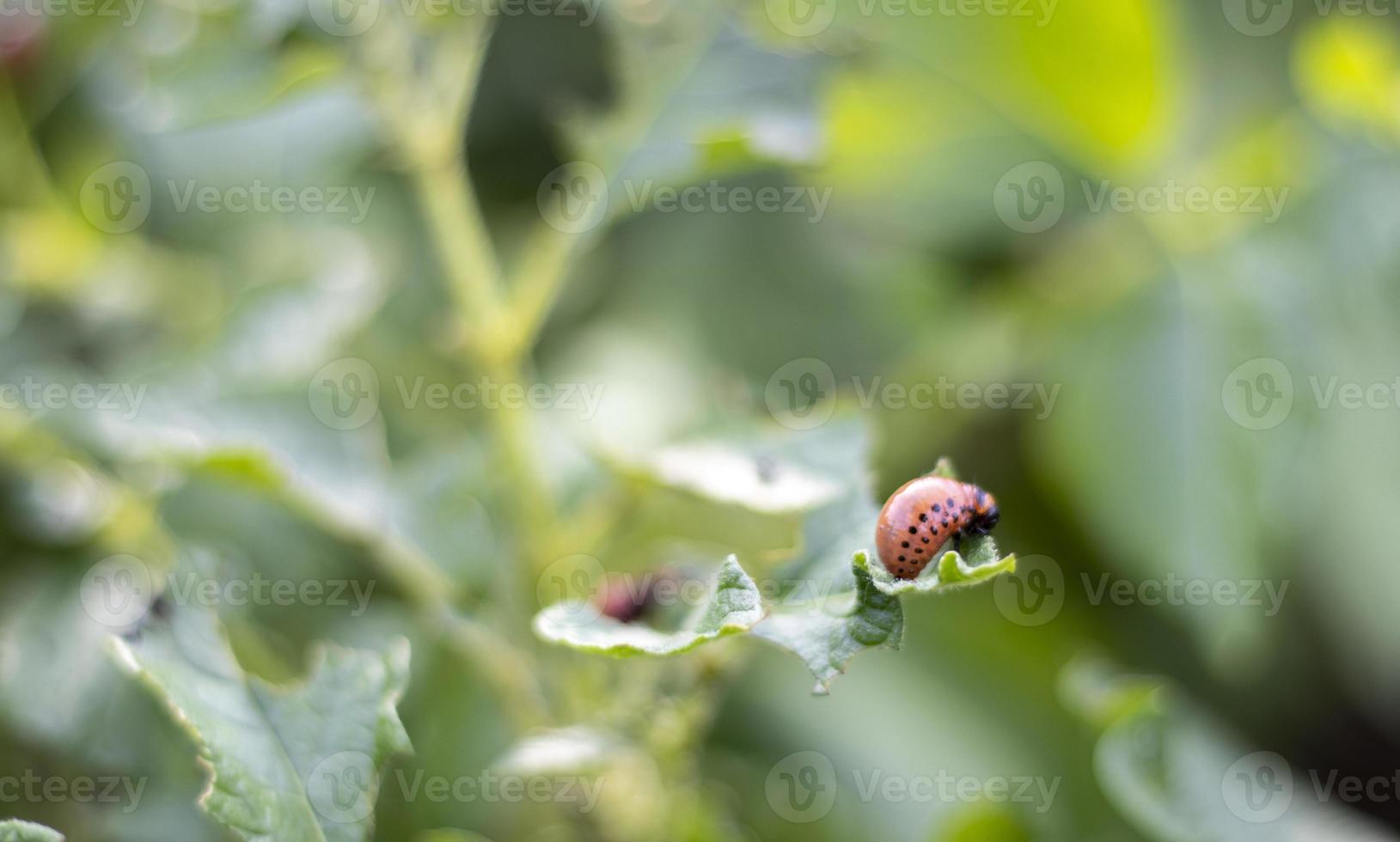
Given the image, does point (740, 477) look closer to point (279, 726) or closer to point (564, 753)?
point (564, 753)

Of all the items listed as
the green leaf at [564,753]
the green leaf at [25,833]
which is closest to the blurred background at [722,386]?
the green leaf at [564,753]

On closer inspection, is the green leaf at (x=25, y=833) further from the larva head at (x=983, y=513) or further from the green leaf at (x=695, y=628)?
the larva head at (x=983, y=513)

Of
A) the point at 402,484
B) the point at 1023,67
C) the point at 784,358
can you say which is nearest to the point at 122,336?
the point at 402,484

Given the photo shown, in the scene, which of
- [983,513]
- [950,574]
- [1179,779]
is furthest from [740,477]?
[1179,779]

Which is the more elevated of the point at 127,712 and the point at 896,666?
the point at 127,712

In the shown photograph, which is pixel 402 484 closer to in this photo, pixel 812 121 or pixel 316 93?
pixel 316 93

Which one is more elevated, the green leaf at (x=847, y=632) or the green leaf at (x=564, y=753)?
the green leaf at (x=847, y=632)

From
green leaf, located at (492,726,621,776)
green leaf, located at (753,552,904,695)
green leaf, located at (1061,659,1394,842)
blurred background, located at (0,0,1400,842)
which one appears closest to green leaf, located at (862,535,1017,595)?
green leaf, located at (753,552,904,695)
